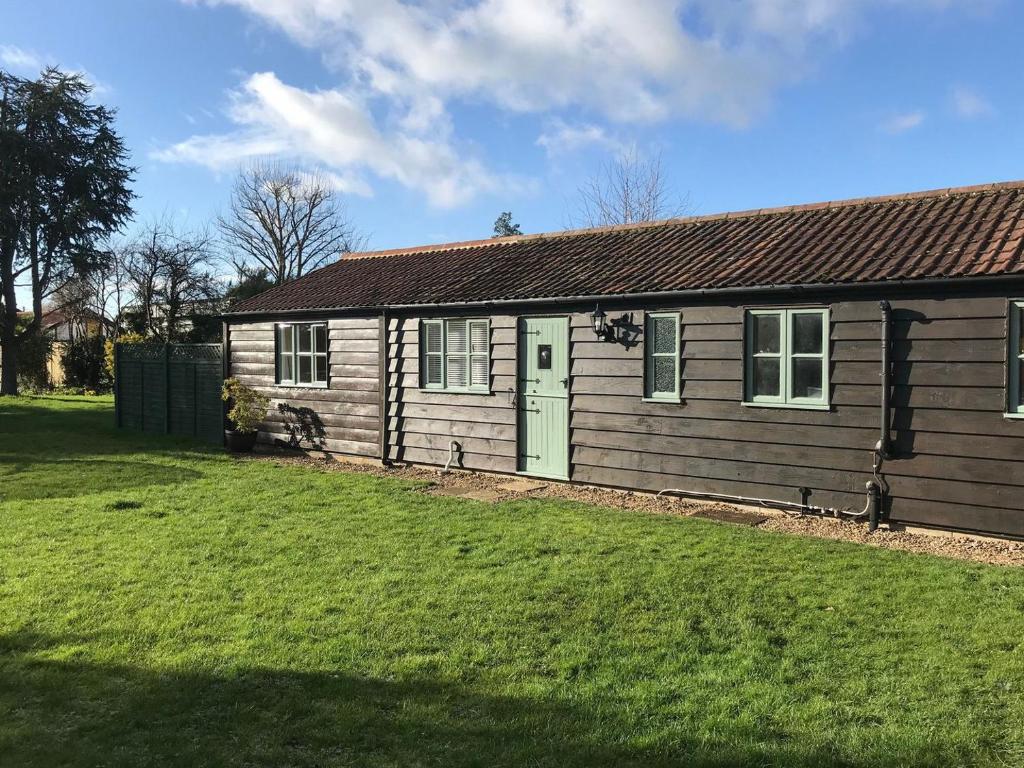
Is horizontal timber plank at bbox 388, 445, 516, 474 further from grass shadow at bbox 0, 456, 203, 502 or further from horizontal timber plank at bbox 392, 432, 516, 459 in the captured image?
grass shadow at bbox 0, 456, 203, 502

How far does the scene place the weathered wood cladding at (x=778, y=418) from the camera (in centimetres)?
730

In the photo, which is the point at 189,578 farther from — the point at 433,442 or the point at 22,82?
the point at 22,82

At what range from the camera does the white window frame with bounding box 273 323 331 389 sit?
13.7 metres

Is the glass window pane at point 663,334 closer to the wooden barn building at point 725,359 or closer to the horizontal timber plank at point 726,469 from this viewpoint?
the wooden barn building at point 725,359

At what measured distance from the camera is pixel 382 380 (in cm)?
1262

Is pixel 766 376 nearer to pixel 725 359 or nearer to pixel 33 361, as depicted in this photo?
pixel 725 359

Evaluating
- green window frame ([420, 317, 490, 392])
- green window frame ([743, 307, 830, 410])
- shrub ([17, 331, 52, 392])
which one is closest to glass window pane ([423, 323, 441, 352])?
green window frame ([420, 317, 490, 392])

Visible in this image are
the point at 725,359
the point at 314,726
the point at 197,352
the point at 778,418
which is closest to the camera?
the point at 314,726

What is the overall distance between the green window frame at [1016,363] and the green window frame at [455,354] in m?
6.47

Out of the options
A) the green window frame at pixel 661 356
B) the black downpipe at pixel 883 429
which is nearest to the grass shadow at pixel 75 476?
the green window frame at pixel 661 356

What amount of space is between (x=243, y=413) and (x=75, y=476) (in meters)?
3.42

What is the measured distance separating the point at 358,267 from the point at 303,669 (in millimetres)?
12700

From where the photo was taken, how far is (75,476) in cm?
1080

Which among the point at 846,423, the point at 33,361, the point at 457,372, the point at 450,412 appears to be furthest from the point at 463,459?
the point at 33,361
